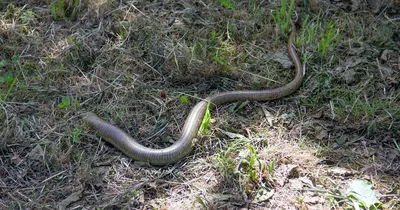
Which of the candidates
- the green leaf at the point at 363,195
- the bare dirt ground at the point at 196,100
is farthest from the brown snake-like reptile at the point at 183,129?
the green leaf at the point at 363,195

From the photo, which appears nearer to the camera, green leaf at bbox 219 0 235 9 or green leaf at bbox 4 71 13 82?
green leaf at bbox 4 71 13 82

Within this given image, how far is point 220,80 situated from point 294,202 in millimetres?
1573

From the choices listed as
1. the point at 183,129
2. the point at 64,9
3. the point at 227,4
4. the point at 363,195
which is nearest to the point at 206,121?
the point at 183,129

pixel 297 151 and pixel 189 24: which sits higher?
pixel 189 24

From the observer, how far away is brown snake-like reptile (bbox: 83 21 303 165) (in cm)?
368

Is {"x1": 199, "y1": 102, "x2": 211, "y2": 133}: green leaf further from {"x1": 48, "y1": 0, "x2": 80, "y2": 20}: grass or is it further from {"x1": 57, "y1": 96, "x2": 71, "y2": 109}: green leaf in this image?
{"x1": 48, "y1": 0, "x2": 80, "y2": 20}: grass

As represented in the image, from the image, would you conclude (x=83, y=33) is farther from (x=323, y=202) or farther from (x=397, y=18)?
(x=397, y=18)

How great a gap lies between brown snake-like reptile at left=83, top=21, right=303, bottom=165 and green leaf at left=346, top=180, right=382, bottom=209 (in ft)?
3.97

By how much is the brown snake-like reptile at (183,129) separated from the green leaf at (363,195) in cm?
121

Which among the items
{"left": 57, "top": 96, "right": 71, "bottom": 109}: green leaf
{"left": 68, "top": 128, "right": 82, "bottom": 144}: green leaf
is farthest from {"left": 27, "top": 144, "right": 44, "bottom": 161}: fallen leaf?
{"left": 57, "top": 96, "right": 71, "bottom": 109}: green leaf

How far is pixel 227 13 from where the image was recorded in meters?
4.96

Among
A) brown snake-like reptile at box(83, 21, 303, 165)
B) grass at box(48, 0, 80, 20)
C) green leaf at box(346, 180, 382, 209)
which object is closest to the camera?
green leaf at box(346, 180, 382, 209)

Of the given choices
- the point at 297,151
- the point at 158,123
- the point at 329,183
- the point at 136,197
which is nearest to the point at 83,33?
the point at 158,123

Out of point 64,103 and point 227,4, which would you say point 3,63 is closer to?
point 64,103
